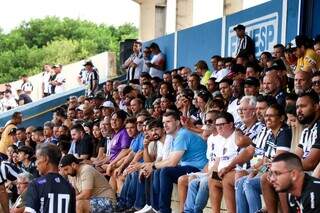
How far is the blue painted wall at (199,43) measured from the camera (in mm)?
16891

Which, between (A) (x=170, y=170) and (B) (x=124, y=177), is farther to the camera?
(B) (x=124, y=177)

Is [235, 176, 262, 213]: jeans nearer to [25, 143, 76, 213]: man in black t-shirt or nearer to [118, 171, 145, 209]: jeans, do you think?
[25, 143, 76, 213]: man in black t-shirt

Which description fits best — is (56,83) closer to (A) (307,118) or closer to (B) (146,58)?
(B) (146,58)

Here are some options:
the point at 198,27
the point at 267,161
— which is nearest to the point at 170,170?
the point at 267,161

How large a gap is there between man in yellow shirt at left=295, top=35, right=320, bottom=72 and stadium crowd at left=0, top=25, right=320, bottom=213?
Answer: 0.6 inches

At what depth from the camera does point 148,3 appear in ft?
77.9

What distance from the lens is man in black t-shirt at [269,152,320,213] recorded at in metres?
5.01

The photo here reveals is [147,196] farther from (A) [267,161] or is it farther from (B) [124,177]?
(A) [267,161]

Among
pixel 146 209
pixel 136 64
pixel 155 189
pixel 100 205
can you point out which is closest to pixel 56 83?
pixel 136 64

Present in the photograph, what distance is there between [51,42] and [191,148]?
57.2 m

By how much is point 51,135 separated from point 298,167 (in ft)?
33.5

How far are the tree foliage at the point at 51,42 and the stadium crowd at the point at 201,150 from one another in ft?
152

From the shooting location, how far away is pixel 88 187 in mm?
9602

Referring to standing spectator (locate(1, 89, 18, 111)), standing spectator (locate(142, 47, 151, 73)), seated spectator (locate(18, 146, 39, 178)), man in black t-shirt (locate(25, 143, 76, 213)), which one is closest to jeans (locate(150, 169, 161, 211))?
man in black t-shirt (locate(25, 143, 76, 213))
